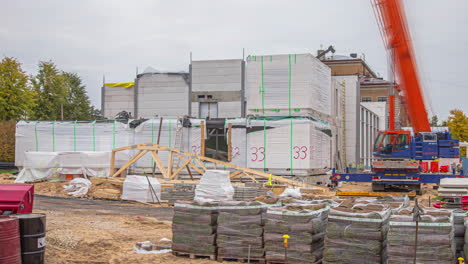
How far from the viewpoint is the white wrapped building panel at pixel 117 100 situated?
37125 millimetres

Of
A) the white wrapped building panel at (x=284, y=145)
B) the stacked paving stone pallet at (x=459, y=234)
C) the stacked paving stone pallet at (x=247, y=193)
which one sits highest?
the white wrapped building panel at (x=284, y=145)

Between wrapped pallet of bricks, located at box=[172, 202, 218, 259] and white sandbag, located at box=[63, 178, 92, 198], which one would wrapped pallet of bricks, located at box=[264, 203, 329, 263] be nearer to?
wrapped pallet of bricks, located at box=[172, 202, 218, 259]

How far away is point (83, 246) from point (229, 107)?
22.7 m

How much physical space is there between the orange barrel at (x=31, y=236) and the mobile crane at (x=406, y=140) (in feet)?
62.0

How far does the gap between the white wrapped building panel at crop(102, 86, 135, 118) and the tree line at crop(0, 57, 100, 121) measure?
3.97ft

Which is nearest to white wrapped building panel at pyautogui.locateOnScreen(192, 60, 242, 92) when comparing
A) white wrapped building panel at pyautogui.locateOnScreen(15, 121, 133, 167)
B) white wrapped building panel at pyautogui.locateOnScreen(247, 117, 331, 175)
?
white wrapped building panel at pyautogui.locateOnScreen(247, 117, 331, 175)

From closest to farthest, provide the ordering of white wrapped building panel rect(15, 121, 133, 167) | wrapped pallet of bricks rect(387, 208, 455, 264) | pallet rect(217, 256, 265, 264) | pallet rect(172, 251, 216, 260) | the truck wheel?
wrapped pallet of bricks rect(387, 208, 455, 264) → pallet rect(217, 256, 265, 264) → pallet rect(172, 251, 216, 260) → the truck wheel → white wrapped building panel rect(15, 121, 133, 167)

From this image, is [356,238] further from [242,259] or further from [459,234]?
[242,259]

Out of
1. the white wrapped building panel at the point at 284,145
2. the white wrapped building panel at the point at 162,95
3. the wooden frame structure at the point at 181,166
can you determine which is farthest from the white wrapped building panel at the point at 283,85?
the white wrapped building panel at the point at 162,95

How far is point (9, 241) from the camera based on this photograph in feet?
28.0

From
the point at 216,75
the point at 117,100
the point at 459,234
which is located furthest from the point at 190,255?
the point at 117,100

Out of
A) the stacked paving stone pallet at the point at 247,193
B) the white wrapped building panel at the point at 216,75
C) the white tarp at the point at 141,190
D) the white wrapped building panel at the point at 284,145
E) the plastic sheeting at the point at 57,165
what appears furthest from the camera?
the white wrapped building panel at the point at 216,75

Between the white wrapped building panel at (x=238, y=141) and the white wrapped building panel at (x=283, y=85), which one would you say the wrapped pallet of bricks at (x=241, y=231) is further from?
the white wrapped building panel at (x=238, y=141)

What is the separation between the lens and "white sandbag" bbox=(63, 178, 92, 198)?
2352 centimetres
